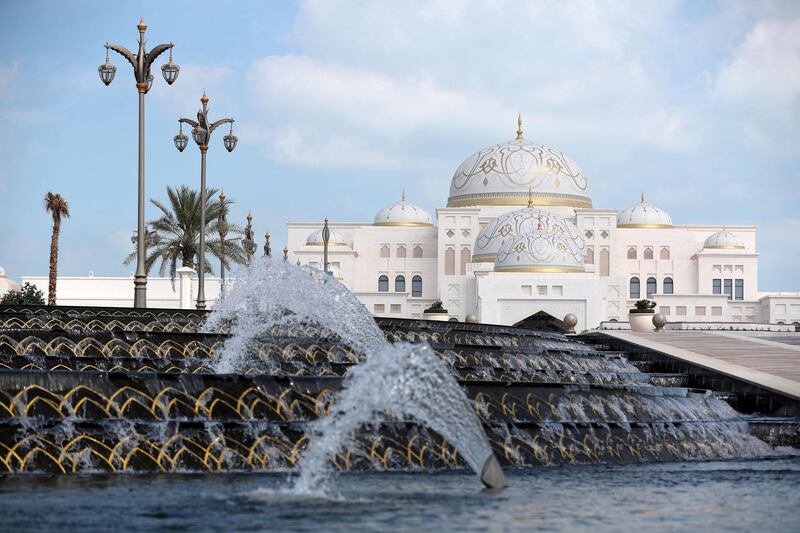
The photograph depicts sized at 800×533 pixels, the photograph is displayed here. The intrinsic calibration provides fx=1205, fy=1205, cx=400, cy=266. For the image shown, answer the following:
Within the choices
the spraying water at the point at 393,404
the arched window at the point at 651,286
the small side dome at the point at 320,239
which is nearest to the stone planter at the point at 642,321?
the spraying water at the point at 393,404

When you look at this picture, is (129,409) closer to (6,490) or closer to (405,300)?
(6,490)

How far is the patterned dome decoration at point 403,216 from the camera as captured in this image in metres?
65.6

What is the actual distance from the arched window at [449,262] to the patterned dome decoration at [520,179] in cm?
367

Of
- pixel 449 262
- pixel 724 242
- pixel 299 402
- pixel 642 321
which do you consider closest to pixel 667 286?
pixel 724 242

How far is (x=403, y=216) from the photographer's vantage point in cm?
6562

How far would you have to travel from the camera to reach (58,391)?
9570 millimetres

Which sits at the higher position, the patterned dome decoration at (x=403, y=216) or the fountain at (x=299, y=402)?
the patterned dome decoration at (x=403, y=216)

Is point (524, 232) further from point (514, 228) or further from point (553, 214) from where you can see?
point (553, 214)

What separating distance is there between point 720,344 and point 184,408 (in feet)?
50.9

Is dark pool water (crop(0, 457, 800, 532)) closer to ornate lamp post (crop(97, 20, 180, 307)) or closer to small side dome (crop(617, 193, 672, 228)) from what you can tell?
ornate lamp post (crop(97, 20, 180, 307))

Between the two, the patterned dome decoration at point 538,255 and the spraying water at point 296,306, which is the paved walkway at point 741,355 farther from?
the patterned dome decoration at point 538,255

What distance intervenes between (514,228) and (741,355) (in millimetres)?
36879

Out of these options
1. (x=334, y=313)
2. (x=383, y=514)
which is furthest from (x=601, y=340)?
(x=383, y=514)

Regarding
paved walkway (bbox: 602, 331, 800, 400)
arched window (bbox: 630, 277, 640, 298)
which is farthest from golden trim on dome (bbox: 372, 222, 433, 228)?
paved walkway (bbox: 602, 331, 800, 400)
